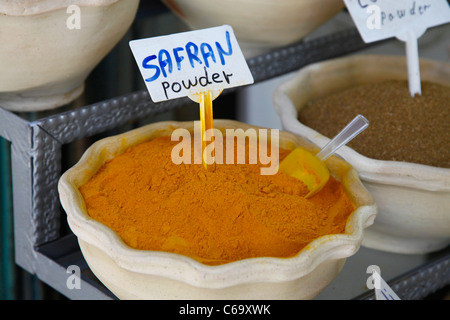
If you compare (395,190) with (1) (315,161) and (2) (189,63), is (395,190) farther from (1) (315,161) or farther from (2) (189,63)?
(2) (189,63)

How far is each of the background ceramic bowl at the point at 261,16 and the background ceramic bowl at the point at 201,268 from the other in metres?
0.30

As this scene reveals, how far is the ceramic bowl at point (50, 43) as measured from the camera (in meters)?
0.61

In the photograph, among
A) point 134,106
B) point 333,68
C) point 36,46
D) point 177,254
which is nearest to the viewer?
point 177,254

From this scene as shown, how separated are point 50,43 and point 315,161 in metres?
0.30

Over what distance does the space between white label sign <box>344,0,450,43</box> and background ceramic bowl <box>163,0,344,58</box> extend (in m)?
0.05

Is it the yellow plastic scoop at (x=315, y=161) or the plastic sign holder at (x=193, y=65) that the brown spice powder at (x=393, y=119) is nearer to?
the yellow plastic scoop at (x=315, y=161)

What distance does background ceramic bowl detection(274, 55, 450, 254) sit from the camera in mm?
667

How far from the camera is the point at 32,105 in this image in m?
0.73

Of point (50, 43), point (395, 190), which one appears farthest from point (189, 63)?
point (395, 190)

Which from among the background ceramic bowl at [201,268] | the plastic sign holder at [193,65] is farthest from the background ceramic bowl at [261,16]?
the background ceramic bowl at [201,268]

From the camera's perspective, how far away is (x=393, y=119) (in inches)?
30.7

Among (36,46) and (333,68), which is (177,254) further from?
(333,68)
